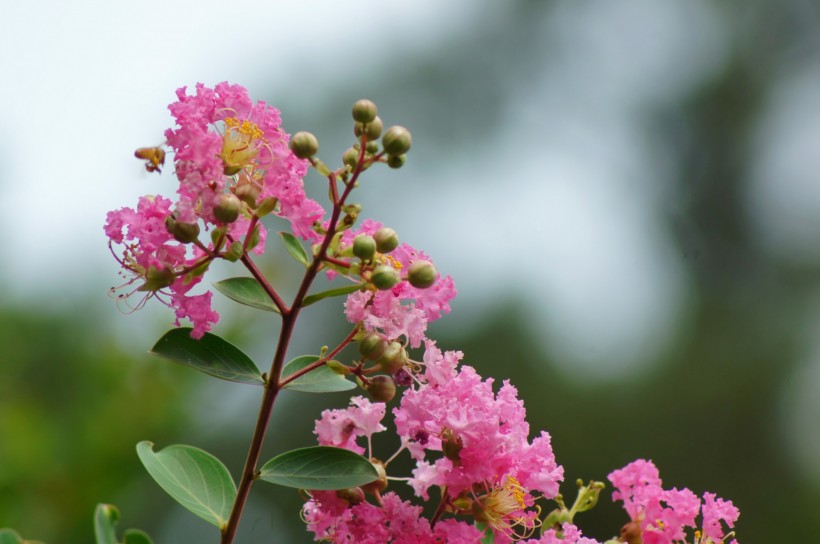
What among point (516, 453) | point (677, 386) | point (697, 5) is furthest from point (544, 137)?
point (516, 453)

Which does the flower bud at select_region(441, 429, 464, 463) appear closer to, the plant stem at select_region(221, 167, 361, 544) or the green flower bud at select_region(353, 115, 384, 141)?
the plant stem at select_region(221, 167, 361, 544)

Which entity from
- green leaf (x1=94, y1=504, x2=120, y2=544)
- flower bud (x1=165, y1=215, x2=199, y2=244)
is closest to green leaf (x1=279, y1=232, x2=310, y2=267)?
flower bud (x1=165, y1=215, x2=199, y2=244)

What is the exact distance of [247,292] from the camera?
4.06 feet

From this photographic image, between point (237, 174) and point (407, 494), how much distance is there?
10.4m

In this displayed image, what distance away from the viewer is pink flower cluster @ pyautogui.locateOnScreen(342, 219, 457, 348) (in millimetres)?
1247

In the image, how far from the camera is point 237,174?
1.23 m

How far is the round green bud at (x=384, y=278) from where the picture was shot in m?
1.16

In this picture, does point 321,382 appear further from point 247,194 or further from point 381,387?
point 247,194

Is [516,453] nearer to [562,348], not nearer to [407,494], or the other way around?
[407,494]

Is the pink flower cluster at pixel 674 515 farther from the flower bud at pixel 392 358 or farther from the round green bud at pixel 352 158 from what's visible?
the round green bud at pixel 352 158

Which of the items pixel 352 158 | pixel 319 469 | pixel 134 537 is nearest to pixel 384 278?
pixel 352 158

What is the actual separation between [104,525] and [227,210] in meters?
0.37

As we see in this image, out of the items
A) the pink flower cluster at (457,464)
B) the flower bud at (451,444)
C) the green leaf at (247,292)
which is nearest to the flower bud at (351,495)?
the pink flower cluster at (457,464)

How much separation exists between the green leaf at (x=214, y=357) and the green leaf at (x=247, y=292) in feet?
0.19
